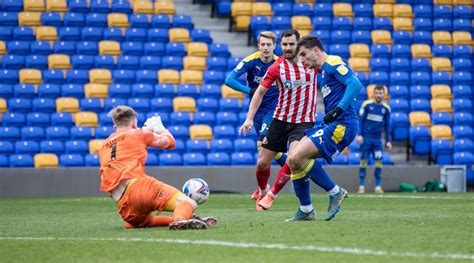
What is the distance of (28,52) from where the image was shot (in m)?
21.6

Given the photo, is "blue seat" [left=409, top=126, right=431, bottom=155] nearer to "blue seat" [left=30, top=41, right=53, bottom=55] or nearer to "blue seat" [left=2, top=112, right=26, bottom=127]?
"blue seat" [left=30, top=41, right=53, bottom=55]

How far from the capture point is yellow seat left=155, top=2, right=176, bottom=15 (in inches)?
929

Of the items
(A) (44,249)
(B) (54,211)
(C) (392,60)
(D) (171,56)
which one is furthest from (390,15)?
(A) (44,249)

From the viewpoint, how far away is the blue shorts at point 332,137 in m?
9.32

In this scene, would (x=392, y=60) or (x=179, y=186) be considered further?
(x=392, y=60)

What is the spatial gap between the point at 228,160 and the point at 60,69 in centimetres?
456

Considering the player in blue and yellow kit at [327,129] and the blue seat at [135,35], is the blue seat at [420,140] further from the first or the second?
the player in blue and yellow kit at [327,129]

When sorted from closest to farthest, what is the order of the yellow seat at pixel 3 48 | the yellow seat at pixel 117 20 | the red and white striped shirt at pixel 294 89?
the red and white striped shirt at pixel 294 89, the yellow seat at pixel 3 48, the yellow seat at pixel 117 20

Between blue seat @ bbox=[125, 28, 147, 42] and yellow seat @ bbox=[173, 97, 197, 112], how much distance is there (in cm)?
231

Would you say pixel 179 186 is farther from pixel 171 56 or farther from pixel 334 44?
pixel 334 44

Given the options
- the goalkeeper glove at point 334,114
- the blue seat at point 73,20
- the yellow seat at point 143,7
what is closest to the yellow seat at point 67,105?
the blue seat at point 73,20

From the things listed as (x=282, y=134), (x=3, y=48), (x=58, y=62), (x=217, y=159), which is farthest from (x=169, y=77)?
(x=282, y=134)

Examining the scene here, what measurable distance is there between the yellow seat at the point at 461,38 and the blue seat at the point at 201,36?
6618 mm

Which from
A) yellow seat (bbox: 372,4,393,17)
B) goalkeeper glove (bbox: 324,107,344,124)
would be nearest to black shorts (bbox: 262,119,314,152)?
goalkeeper glove (bbox: 324,107,344,124)
